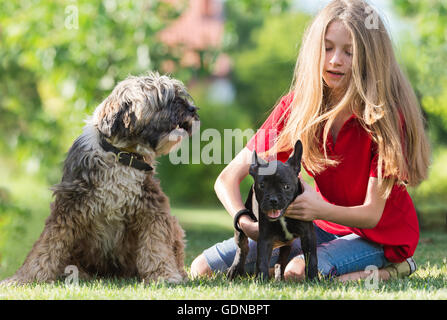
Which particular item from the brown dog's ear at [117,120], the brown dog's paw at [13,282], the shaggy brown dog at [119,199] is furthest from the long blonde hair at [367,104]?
the brown dog's paw at [13,282]

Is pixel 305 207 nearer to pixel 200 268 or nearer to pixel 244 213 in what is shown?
pixel 244 213

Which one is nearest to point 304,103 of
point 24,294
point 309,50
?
point 309,50

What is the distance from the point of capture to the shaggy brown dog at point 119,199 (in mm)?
3904

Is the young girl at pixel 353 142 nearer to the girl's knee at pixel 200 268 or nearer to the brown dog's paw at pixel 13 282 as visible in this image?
the girl's knee at pixel 200 268

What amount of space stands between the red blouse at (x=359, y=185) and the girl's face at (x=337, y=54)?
32cm

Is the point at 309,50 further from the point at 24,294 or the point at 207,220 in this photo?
the point at 207,220

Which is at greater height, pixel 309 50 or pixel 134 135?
pixel 309 50

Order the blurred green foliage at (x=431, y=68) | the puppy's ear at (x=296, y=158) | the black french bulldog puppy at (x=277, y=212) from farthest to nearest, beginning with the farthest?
the blurred green foliage at (x=431, y=68)
the puppy's ear at (x=296, y=158)
the black french bulldog puppy at (x=277, y=212)

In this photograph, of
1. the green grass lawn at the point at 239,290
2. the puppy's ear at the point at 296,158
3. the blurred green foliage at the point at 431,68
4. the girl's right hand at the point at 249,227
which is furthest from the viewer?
the blurred green foliage at the point at 431,68

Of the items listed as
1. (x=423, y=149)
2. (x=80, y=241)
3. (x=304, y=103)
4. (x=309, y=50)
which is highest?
(x=309, y=50)

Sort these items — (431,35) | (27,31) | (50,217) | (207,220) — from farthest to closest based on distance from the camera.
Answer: (207,220)
(431,35)
(27,31)
(50,217)

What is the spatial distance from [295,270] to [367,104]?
124cm

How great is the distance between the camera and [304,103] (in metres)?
4.14

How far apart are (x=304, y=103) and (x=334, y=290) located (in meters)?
1.37
